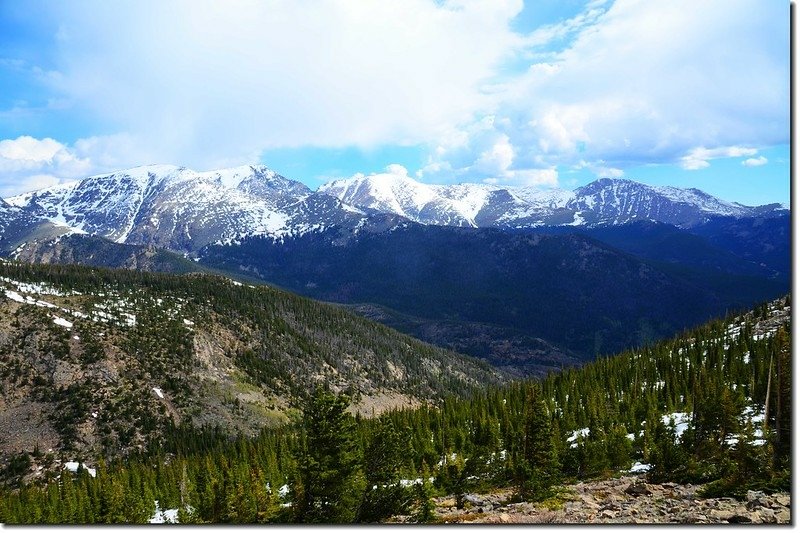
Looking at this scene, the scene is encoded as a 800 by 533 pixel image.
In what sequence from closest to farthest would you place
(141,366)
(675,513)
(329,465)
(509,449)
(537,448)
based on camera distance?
(675,513), (329,465), (537,448), (509,449), (141,366)

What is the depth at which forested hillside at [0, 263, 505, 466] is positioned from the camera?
369ft

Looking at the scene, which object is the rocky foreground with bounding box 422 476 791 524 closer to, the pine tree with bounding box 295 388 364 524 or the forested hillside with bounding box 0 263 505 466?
the pine tree with bounding box 295 388 364 524

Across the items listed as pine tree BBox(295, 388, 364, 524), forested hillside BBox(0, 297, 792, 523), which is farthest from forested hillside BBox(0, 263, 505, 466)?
pine tree BBox(295, 388, 364, 524)

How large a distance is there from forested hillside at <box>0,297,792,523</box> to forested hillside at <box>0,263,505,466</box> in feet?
32.3

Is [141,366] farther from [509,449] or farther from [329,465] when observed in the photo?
[329,465]

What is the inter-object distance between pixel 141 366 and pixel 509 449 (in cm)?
11207

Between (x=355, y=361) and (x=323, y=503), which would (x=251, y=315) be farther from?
(x=323, y=503)

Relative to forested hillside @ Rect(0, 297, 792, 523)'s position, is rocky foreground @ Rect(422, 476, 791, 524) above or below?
above

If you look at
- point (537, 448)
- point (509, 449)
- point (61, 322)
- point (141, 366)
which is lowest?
point (141, 366)

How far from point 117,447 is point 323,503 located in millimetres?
107990

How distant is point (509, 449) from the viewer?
5691 cm

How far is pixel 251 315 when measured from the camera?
191 meters

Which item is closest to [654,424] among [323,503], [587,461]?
[587,461]

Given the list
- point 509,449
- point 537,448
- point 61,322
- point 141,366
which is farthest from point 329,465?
point 61,322
